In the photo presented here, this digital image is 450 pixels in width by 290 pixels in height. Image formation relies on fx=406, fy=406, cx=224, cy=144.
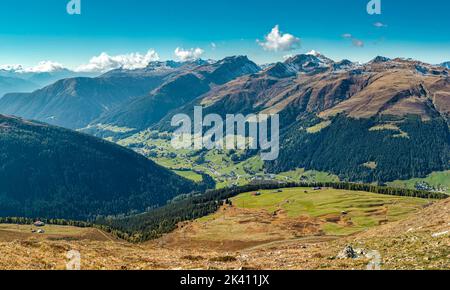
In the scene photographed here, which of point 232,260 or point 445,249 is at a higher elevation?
point 445,249

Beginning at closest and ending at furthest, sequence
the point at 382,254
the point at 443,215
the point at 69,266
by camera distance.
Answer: the point at 69,266
the point at 382,254
the point at 443,215
